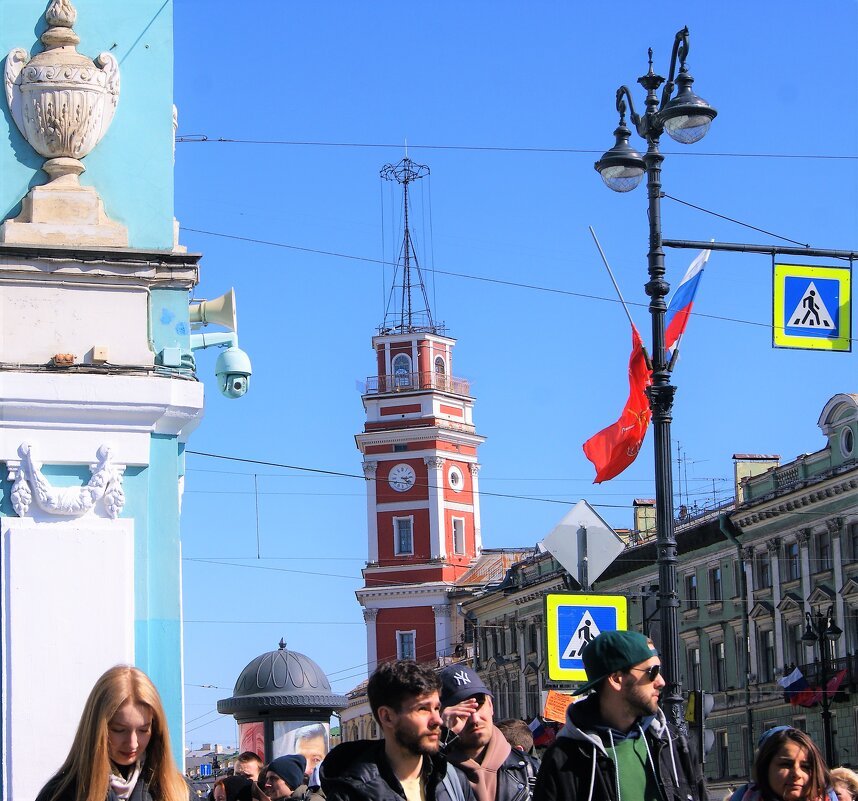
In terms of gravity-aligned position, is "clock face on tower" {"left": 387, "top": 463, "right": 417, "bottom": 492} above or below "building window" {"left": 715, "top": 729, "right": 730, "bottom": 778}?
above

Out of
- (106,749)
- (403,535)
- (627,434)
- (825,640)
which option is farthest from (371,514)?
(106,749)

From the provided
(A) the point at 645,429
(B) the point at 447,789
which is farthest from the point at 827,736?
(B) the point at 447,789

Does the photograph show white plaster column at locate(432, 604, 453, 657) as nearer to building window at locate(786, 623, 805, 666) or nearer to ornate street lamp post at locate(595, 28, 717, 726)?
building window at locate(786, 623, 805, 666)

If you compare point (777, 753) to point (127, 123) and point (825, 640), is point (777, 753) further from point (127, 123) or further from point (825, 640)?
point (825, 640)

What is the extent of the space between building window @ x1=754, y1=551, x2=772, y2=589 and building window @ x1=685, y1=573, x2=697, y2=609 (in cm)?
447

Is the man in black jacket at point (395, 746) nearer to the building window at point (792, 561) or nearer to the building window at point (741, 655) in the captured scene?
the building window at point (792, 561)

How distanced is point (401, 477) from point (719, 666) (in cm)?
4004

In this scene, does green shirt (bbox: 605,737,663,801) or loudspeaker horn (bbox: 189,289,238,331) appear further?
loudspeaker horn (bbox: 189,289,238,331)

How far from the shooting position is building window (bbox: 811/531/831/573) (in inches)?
2029

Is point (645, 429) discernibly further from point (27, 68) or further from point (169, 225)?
point (27, 68)

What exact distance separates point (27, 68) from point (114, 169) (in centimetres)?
102

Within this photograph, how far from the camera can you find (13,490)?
40.5ft

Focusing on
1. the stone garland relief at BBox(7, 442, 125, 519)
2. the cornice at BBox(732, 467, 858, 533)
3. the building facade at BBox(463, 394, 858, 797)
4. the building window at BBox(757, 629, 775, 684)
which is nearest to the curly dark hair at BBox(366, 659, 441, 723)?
the stone garland relief at BBox(7, 442, 125, 519)

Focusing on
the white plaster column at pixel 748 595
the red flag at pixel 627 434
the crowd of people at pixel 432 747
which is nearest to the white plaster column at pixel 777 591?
the white plaster column at pixel 748 595
